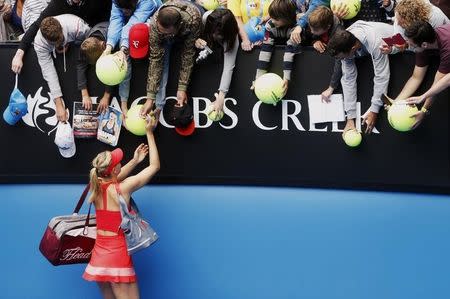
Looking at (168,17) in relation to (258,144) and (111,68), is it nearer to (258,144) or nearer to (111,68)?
(111,68)

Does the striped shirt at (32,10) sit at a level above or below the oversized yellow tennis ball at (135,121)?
above

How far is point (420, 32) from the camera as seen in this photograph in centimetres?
436

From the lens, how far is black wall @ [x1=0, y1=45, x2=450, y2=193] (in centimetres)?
496

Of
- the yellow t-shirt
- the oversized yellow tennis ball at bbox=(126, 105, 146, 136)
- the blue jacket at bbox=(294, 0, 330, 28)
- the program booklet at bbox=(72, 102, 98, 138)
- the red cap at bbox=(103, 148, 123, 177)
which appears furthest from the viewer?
the program booklet at bbox=(72, 102, 98, 138)

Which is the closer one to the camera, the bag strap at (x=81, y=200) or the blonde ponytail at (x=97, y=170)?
the blonde ponytail at (x=97, y=170)

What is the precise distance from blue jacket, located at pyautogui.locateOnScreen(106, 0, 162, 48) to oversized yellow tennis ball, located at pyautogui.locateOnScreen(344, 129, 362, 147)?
1.42 m

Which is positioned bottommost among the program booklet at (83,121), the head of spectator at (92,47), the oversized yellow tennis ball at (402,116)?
the program booklet at (83,121)

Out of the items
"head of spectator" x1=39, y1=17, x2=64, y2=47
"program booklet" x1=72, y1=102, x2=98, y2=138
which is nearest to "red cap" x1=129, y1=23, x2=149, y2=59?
"head of spectator" x1=39, y1=17, x2=64, y2=47

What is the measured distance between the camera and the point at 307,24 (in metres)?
4.90

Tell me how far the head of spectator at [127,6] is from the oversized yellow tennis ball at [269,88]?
0.88 m

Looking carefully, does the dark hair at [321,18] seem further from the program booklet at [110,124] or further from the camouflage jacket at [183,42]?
the program booklet at [110,124]

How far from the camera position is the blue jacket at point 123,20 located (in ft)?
16.5

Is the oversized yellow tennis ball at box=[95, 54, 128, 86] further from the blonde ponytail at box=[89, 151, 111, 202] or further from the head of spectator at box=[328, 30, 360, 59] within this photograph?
the head of spectator at box=[328, 30, 360, 59]

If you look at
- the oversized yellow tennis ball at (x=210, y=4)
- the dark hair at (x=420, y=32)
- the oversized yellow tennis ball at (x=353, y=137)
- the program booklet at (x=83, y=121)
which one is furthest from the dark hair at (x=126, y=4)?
the dark hair at (x=420, y=32)
